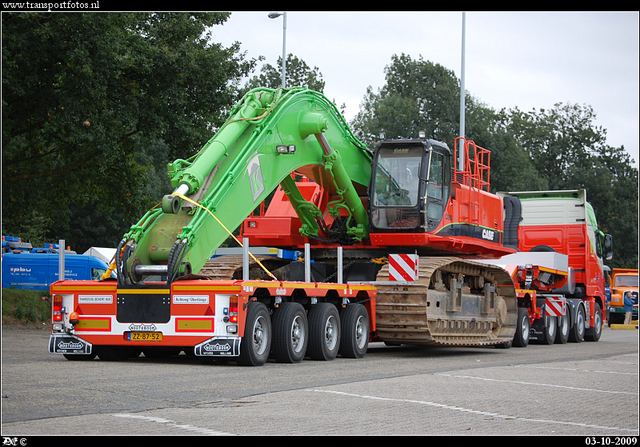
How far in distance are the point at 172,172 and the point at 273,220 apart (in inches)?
196

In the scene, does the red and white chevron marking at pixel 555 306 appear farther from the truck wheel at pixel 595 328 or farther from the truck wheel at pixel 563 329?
the truck wheel at pixel 595 328

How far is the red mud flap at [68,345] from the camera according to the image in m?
13.3

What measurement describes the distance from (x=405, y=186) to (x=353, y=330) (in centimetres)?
333

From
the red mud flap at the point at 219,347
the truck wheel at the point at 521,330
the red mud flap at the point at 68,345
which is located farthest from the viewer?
the truck wheel at the point at 521,330

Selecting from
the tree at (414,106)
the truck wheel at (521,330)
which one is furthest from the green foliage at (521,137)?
the truck wheel at (521,330)

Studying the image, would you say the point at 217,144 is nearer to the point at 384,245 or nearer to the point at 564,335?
the point at 384,245

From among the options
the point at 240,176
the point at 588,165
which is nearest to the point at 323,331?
the point at 240,176

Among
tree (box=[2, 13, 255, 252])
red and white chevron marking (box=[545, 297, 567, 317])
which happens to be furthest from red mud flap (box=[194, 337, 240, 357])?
red and white chevron marking (box=[545, 297, 567, 317])

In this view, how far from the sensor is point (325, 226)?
17875 mm

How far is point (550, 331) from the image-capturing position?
24422mm

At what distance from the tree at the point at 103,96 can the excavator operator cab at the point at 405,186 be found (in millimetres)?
8553

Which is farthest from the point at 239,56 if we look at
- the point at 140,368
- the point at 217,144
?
the point at 140,368

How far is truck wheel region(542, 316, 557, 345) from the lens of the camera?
951 inches
